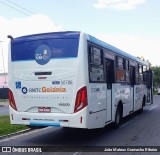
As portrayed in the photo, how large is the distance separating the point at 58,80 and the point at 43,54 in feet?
3.06

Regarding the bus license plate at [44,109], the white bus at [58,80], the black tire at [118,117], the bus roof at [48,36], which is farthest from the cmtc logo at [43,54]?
the black tire at [118,117]

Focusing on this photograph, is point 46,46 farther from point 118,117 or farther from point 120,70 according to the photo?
point 118,117

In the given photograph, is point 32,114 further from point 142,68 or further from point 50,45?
point 142,68

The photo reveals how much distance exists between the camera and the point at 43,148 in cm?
899

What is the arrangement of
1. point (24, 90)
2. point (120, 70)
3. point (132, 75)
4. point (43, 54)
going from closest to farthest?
point (43, 54) → point (24, 90) → point (120, 70) → point (132, 75)

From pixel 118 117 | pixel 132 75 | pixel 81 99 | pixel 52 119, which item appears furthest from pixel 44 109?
pixel 132 75

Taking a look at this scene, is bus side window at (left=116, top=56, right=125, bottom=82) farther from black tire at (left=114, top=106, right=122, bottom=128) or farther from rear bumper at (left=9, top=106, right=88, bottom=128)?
rear bumper at (left=9, top=106, right=88, bottom=128)

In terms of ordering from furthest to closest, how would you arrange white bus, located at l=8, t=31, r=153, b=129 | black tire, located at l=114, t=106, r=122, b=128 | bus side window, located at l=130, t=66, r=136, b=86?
bus side window, located at l=130, t=66, r=136, b=86 < black tire, located at l=114, t=106, r=122, b=128 < white bus, located at l=8, t=31, r=153, b=129

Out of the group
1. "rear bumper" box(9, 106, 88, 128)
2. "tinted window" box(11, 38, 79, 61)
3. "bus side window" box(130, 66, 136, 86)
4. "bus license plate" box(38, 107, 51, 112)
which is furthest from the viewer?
"bus side window" box(130, 66, 136, 86)

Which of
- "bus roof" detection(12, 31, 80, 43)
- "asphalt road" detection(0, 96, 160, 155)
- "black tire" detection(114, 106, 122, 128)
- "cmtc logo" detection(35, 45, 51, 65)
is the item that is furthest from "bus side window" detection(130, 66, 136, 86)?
"cmtc logo" detection(35, 45, 51, 65)

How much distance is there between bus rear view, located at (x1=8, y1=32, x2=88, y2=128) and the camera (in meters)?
8.96

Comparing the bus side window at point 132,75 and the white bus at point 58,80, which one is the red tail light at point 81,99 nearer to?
the white bus at point 58,80

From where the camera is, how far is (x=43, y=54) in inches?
371

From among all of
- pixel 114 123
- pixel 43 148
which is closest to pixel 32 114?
pixel 43 148
